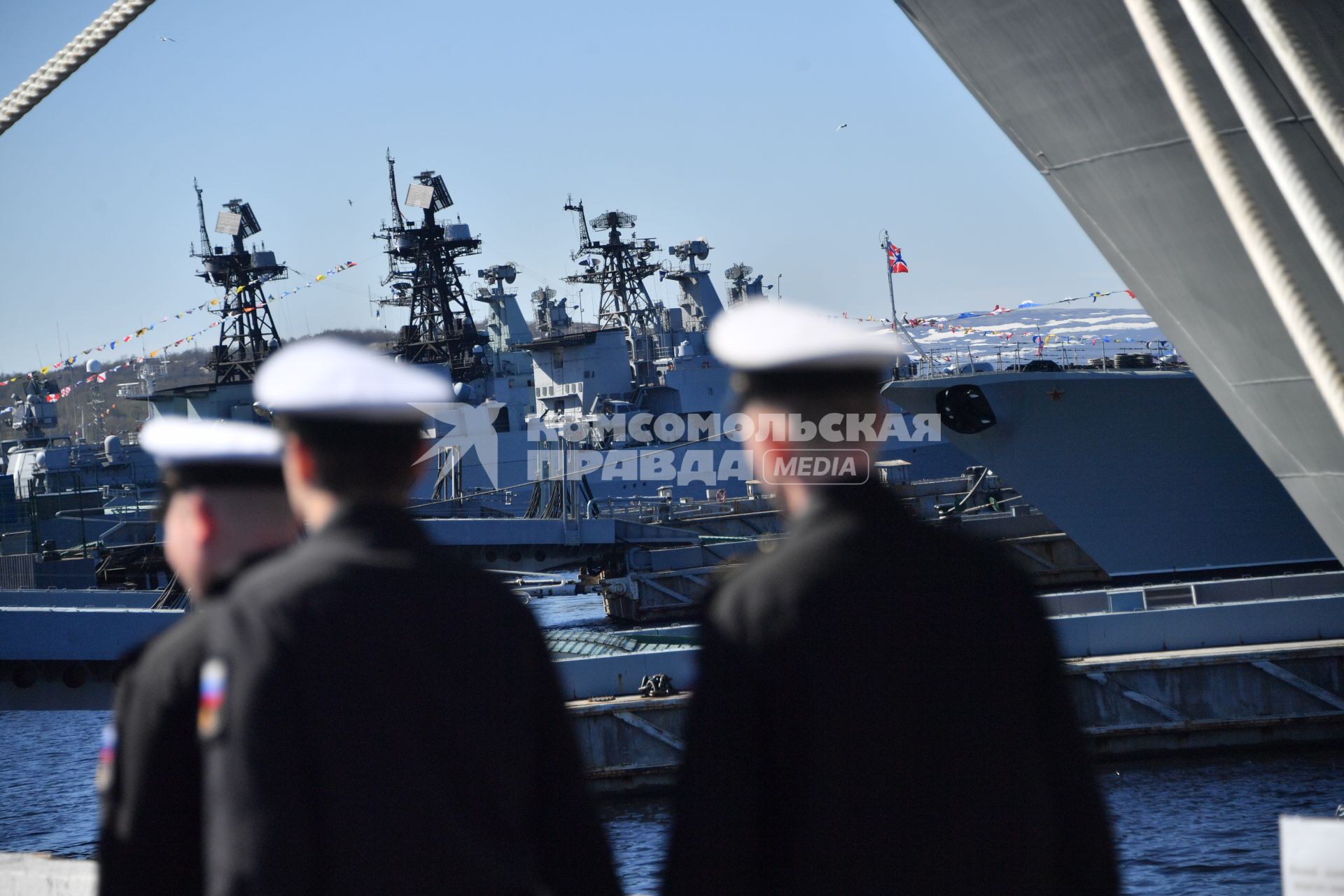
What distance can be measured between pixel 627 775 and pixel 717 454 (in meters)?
27.9

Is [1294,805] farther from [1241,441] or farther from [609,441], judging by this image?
[609,441]

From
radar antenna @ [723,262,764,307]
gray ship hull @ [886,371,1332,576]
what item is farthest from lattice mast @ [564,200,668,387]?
gray ship hull @ [886,371,1332,576]

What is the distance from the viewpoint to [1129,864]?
34.7ft

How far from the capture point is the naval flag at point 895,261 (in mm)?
26219

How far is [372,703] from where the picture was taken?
1.56 meters

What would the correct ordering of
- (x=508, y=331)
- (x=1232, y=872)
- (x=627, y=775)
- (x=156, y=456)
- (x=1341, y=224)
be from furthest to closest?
(x=508, y=331), (x=627, y=775), (x=1232, y=872), (x=1341, y=224), (x=156, y=456)

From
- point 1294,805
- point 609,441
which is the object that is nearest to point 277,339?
point 609,441

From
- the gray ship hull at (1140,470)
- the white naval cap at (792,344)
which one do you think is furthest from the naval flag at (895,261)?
the white naval cap at (792,344)

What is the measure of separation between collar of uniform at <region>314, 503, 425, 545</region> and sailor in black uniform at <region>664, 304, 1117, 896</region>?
0.41 metres

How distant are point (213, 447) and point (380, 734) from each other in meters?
0.52

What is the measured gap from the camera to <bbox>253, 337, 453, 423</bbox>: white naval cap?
169 centimetres

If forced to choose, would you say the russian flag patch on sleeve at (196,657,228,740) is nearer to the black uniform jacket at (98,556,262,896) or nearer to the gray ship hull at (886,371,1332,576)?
the black uniform jacket at (98,556,262,896)

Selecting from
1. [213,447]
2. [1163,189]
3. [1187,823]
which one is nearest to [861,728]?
[213,447]

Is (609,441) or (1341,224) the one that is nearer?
(1341,224)
